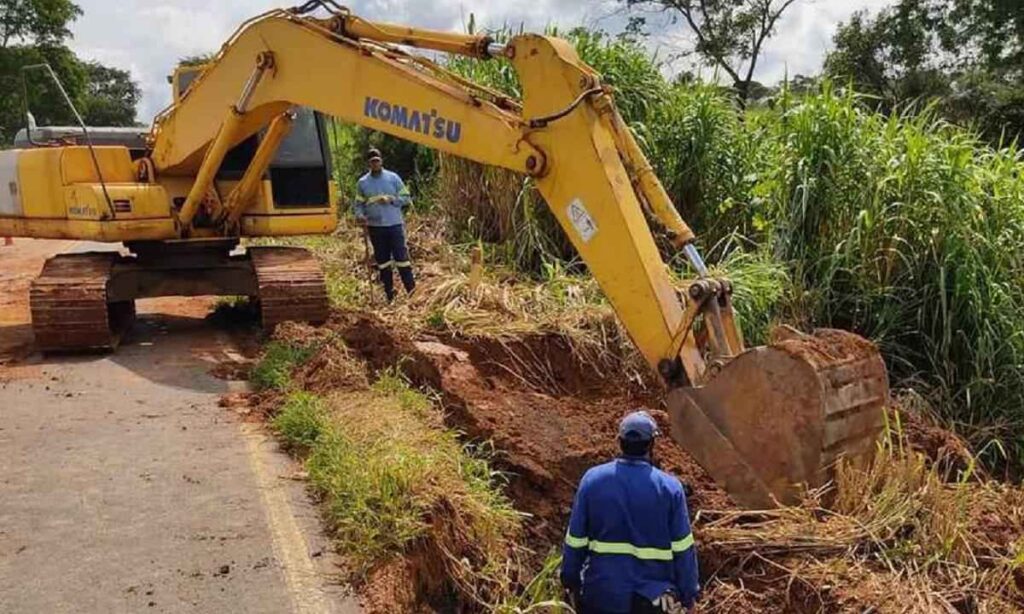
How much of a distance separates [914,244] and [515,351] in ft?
10.4

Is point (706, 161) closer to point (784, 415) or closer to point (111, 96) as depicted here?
point (784, 415)

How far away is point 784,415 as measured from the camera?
4.54 meters

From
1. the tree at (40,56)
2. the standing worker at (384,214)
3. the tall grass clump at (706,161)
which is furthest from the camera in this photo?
the tree at (40,56)

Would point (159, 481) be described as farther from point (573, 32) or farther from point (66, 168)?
point (573, 32)

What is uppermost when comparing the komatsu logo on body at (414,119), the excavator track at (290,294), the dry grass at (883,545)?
the komatsu logo on body at (414,119)

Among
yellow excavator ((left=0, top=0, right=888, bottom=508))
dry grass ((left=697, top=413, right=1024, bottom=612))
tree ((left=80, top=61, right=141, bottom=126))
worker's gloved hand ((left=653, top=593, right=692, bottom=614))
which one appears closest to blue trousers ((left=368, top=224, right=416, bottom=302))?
yellow excavator ((left=0, top=0, right=888, bottom=508))

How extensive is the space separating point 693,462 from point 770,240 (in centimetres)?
380

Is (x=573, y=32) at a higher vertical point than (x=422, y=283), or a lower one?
higher

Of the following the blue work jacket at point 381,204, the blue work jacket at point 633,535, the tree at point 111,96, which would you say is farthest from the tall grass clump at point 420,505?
the tree at point 111,96

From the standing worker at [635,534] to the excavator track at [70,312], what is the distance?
6.48 metres

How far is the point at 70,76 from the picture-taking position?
39969mm

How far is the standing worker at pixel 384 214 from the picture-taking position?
10.5 metres

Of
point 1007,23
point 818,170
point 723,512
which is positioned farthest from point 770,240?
point 1007,23

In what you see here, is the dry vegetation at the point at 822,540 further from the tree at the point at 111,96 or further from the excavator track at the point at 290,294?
the tree at the point at 111,96
